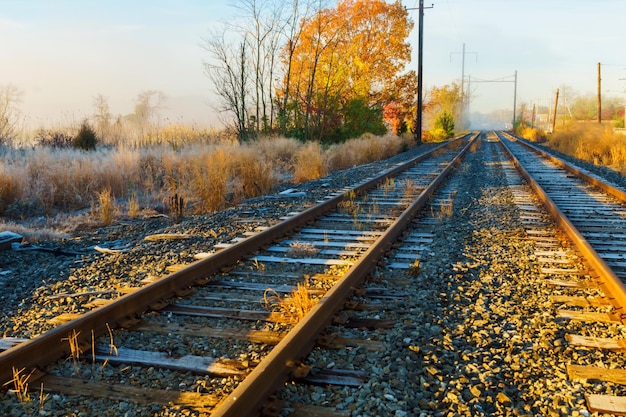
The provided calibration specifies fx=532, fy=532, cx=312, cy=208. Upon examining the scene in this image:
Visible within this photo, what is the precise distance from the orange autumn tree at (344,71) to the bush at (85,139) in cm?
862

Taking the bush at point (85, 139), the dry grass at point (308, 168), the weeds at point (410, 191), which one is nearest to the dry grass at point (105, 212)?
the weeds at point (410, 191)

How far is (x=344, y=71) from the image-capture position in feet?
90.8

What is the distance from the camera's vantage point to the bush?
1747 centimetres

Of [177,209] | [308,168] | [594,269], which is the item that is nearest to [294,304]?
[594,269]

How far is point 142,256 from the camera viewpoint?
5.95 m

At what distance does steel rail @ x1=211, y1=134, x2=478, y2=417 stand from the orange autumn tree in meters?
19.8

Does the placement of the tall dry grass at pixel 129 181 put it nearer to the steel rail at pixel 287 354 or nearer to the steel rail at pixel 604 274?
the steel rail at pixel 287 354

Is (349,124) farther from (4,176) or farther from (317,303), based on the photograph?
(317,303)

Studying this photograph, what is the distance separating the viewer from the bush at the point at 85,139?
Answer: 1747 centimetres

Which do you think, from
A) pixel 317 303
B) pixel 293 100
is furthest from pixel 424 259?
pixel 293 100

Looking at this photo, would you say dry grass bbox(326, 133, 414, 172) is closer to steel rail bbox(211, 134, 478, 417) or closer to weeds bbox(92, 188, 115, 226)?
weeds bbox(92, 188, 115, 226)

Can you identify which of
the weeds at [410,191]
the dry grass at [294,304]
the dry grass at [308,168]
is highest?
the dry grass at [308,168]

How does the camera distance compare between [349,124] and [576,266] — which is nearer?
[576,266]

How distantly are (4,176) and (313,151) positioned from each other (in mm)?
9671
